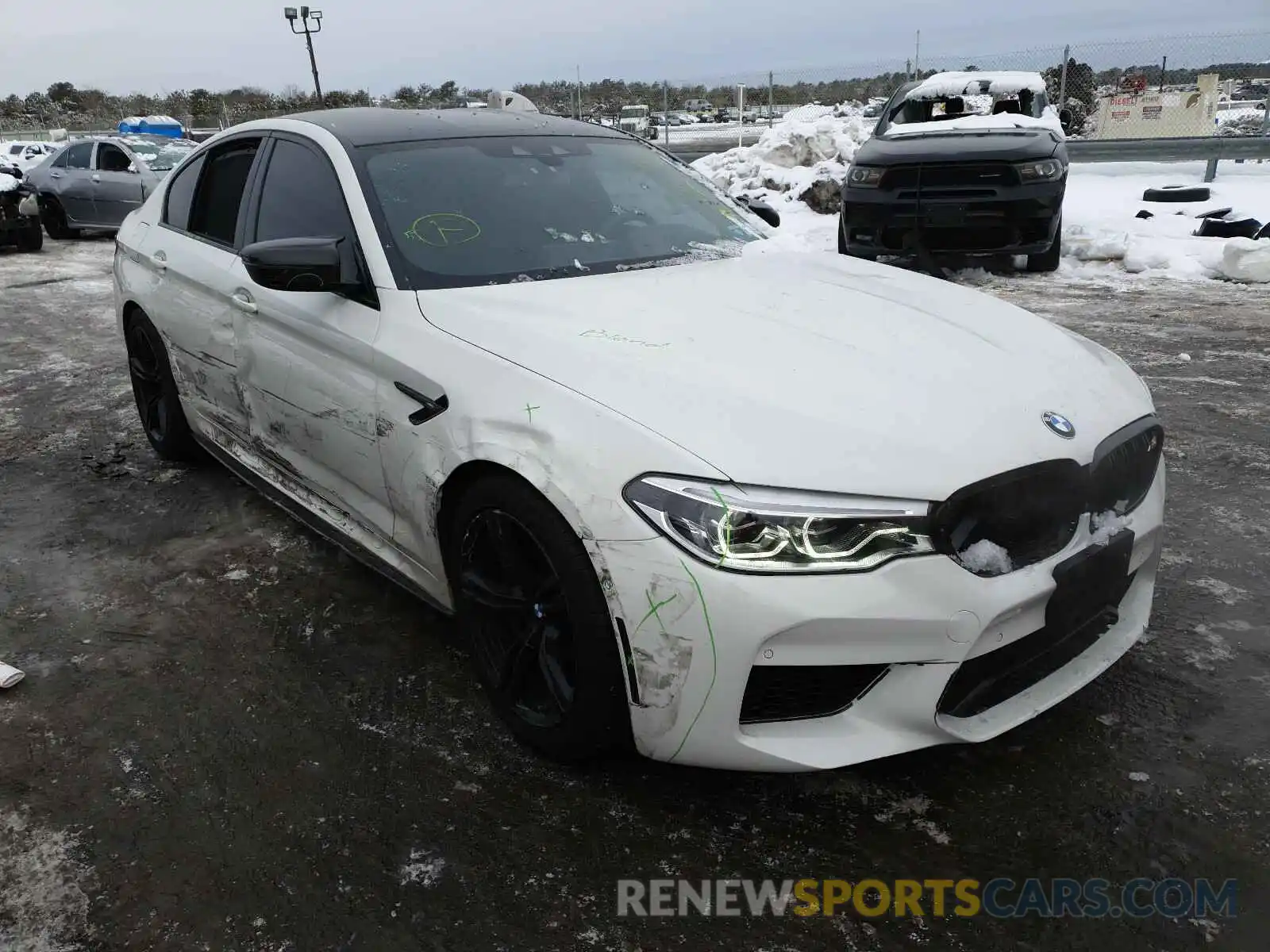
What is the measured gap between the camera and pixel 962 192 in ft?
26.8

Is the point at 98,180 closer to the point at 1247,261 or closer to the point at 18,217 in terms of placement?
the point at 18,217

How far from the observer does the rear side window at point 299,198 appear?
3.09 metres

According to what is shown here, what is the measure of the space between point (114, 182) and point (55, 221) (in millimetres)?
1544

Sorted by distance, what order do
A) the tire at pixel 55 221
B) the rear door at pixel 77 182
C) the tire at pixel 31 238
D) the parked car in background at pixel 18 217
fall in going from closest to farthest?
the parked car in background at pixel 18 217 < the tire at pixel 31 238 < the rear door at pixel 77 182 < the tire at pixel 55 221

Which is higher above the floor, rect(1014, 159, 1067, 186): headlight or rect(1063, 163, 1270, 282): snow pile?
rect(1014, 159, 1067, 186): headlight

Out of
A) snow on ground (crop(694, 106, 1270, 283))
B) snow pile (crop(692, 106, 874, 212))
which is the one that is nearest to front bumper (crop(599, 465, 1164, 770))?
snow on ground (crop(694, 106, 1270, 283))

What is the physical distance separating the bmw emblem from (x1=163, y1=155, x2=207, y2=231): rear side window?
11.5 feet

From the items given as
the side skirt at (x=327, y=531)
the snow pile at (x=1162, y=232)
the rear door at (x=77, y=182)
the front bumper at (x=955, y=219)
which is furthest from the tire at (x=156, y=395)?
the rear door at (x=77, y=182)

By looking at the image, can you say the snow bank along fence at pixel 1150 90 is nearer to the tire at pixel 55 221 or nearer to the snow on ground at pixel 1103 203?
the snow on ground at pixel 1103 203

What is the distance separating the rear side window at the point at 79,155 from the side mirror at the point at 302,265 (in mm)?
13680

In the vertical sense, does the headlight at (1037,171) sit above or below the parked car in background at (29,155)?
below

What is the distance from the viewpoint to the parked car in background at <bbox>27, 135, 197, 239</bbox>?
13977 millimetres

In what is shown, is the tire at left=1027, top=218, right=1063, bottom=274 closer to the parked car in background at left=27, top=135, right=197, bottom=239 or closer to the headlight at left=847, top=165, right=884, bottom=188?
the headlight at left=847, top=165, right=884, bottom=188

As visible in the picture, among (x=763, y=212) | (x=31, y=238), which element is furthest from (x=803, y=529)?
(x=31, y=238)
